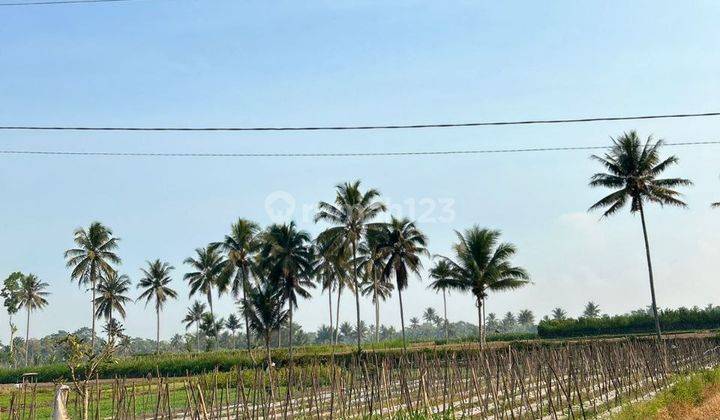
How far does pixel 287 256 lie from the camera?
4003 centimetres

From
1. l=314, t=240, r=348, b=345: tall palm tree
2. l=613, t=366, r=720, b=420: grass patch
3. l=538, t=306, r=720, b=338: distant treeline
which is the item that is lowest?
l=613, t=366, r=720, b=420: grass patch

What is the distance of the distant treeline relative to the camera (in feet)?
158

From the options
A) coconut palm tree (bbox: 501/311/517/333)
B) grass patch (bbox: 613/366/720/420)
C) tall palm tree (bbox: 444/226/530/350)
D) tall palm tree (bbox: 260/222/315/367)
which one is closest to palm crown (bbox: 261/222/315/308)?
tall palm tree (bbox: 260/222/315/367)

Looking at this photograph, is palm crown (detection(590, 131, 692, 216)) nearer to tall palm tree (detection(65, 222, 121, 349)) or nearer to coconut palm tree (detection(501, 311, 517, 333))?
tall palm tree (detection(65, 222, 121, 349))

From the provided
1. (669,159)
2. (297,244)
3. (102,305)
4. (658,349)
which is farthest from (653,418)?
(102,305)

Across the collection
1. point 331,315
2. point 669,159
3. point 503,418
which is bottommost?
point 503,418

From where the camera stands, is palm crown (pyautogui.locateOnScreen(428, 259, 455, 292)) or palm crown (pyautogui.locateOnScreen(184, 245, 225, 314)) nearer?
palm crown (pyautogui.locateOnScreen(428, 259, 455, 292))

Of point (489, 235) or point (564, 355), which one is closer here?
point (564, 355)

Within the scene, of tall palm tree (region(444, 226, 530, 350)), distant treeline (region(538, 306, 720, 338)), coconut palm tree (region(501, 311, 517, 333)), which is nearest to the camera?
tall palm tree (region(444, 226, 530, 350))

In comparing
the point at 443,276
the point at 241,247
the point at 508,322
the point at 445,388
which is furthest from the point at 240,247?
the point at 508,322

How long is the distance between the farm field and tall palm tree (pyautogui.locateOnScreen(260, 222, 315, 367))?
38.6 feet

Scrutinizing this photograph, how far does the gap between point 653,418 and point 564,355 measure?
9062mm

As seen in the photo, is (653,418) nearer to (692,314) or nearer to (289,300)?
(289,300)

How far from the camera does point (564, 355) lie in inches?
838
